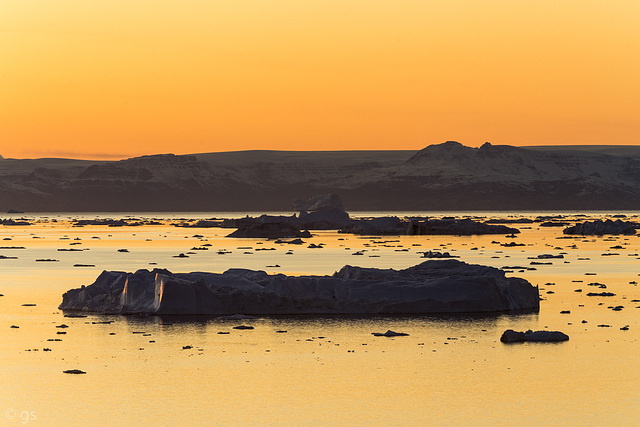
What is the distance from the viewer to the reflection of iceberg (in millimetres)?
24406

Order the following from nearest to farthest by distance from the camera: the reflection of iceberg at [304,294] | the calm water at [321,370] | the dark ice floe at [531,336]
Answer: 1. the calm water at [321,370]
2. the dark ice floe at [531,336]
3. the reflection of iceberg at [304,294]

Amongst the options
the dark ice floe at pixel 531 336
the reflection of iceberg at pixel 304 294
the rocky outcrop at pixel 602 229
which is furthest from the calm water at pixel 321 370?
the rocky outcrop at pixel 602 229

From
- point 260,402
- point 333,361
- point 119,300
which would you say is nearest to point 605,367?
point 333,361

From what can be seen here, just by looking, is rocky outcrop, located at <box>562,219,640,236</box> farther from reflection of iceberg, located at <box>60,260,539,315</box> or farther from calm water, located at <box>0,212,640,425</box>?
reflection of iceberg, located at <box>60,260,539,315</box>

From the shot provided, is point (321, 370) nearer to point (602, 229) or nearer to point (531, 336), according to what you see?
point (531, 336)

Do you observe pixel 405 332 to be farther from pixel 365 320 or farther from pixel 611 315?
pixel 611 315

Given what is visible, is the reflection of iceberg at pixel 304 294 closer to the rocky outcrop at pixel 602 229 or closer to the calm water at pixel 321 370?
the calm water at pixel 321 370

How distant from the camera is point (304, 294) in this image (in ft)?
80.7

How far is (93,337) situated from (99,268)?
65.5 ft

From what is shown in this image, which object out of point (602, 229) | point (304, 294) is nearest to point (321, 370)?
point (304, 294)

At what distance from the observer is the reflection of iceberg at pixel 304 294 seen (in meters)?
24.4

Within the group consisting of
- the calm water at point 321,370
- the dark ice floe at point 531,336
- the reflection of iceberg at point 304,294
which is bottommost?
the calm water at point 321,370

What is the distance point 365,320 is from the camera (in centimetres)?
2348

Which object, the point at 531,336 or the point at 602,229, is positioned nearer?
the point at 531,336
